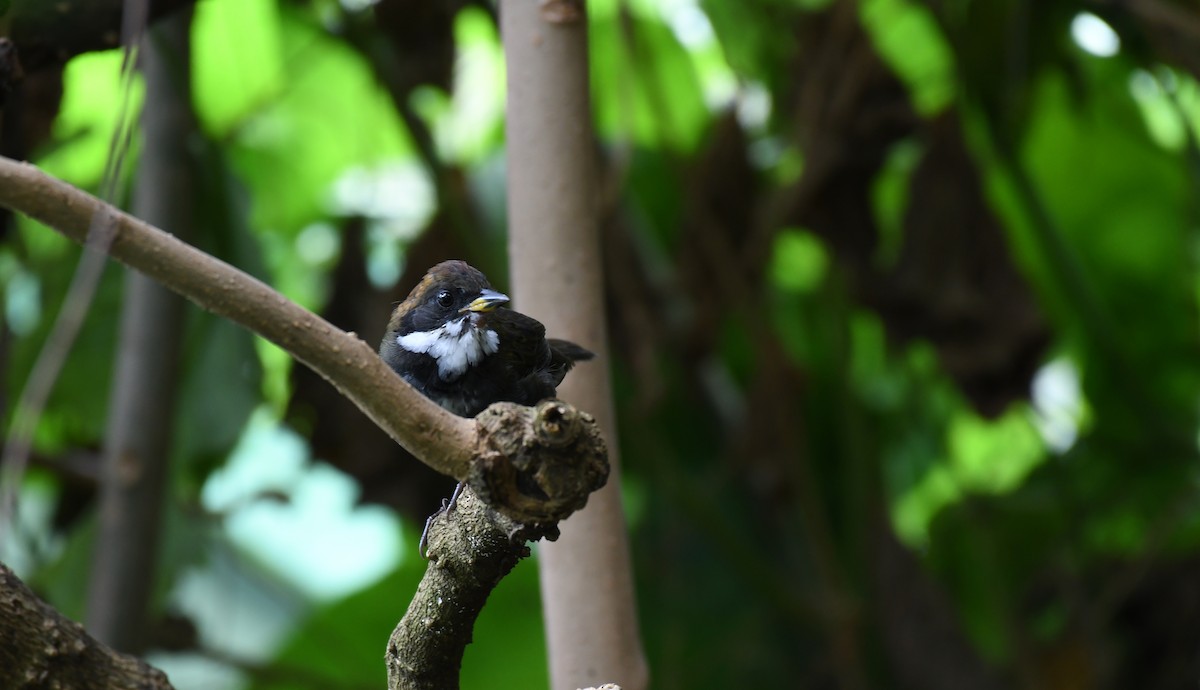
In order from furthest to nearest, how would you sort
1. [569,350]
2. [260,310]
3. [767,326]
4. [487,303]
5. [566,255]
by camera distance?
1. [767,326]
2. [566,255]
3. [569,350]
4. [487,303]
5. [260,310]

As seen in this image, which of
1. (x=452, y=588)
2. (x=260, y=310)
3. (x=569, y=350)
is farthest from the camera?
(x=569, y=350)

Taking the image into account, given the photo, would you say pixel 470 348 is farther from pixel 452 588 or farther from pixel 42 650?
pixel 42 650

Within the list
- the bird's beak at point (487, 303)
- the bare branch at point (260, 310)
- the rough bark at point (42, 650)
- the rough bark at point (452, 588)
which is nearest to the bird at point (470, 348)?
the bird's beak at point (487, 303)

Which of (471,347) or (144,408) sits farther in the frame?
(144,408)

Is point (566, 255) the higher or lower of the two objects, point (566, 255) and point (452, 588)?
the higher

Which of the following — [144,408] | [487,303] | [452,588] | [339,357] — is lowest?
[452,588]

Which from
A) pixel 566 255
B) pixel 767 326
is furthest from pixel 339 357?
pixel 767 326

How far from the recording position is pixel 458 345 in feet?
4.23

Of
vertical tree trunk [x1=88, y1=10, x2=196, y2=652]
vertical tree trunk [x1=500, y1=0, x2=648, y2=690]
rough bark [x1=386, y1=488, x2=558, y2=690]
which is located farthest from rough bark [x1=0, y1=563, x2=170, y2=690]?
vertical tree trunk [x1=88, y1=10, x2=196, y2=652]

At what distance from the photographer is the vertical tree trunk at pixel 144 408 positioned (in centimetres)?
263

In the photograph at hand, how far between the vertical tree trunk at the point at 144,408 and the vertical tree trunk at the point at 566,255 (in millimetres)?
1274

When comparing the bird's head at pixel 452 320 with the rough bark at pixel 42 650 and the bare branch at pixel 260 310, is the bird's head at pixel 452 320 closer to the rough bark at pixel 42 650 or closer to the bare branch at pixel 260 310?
the bare branch at pixel 260 310

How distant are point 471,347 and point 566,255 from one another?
1.23 ft

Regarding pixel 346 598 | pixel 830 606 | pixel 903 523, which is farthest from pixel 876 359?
pixel 346 598
